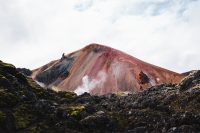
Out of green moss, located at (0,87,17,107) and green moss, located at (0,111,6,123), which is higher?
green moss, located at (0,87,17,107)

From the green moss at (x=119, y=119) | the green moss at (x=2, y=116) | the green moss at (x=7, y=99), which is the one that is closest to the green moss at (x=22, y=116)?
the green moss at (x=7, y=99)

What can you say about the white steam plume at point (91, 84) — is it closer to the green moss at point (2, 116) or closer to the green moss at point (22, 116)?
the green moss at point (22, 116)

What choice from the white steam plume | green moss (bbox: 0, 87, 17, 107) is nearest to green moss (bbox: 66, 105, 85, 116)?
green moss (bbox: 0, 87, 17, 107)

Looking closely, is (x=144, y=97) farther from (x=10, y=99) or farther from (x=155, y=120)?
(x=10, y=99)

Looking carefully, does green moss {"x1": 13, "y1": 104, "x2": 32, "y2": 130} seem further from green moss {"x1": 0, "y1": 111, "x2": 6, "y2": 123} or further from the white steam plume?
the white steam plume

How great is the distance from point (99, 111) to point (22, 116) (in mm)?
10925

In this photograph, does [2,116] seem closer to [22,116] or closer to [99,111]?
[22,116]

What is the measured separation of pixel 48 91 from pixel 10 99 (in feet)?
43.7

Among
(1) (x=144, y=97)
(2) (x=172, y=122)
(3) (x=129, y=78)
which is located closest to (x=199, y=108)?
(2) (x=172, y=122)

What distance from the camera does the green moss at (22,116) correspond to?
68438 mm

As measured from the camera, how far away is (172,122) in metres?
66.1

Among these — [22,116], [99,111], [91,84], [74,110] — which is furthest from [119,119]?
[91,84]

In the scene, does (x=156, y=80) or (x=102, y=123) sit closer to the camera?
(x=102, y=123)

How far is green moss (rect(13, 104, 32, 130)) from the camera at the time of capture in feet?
225
